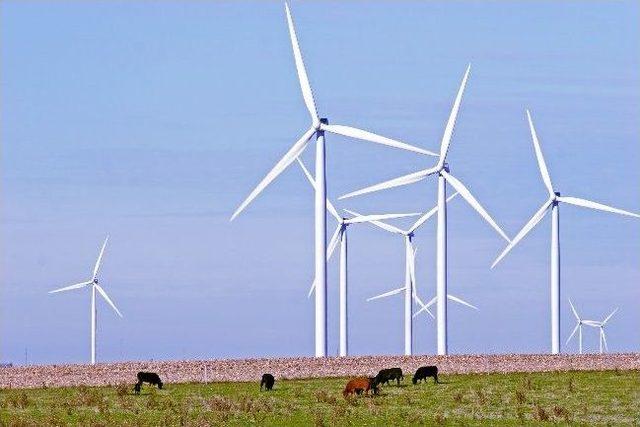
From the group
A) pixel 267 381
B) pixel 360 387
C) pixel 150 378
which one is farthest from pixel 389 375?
pixel 150 378

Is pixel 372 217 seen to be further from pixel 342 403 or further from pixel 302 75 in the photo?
pixel 342 403

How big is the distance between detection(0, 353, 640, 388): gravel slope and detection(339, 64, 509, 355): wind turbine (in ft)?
37.7

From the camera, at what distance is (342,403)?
158 ft

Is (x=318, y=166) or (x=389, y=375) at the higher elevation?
(x=318, y=166)

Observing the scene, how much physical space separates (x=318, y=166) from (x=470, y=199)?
9.00m

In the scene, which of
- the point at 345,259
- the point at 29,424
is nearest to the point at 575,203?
the point at 345,259

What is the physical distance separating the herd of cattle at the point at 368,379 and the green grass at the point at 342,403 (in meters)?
0.40

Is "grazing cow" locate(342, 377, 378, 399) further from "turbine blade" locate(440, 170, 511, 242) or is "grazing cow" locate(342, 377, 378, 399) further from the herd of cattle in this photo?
"turbine blade" locate(440, 170, 511, 242)

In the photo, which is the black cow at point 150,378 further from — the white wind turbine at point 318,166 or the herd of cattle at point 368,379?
the white wind turbine at point 318,166

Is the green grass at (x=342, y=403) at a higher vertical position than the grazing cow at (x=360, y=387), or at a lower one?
lower

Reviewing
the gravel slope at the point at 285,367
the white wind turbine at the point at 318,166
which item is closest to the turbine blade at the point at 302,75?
the white wind turbine at the point at 318,166

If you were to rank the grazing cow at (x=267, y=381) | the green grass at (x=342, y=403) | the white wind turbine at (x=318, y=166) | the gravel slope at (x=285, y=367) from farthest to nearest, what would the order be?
the white wind turbine at (x=318, y=166), the gravel slope at (x=285, y=367), the grazing cow at (x=267, y=381), the green grass at (x=342, y=403)

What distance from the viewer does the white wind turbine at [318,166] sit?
6731cm

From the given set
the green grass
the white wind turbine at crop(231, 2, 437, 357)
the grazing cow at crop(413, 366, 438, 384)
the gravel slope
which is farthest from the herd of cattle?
the white wind turbine at crop(231, 2, 437, 357)
